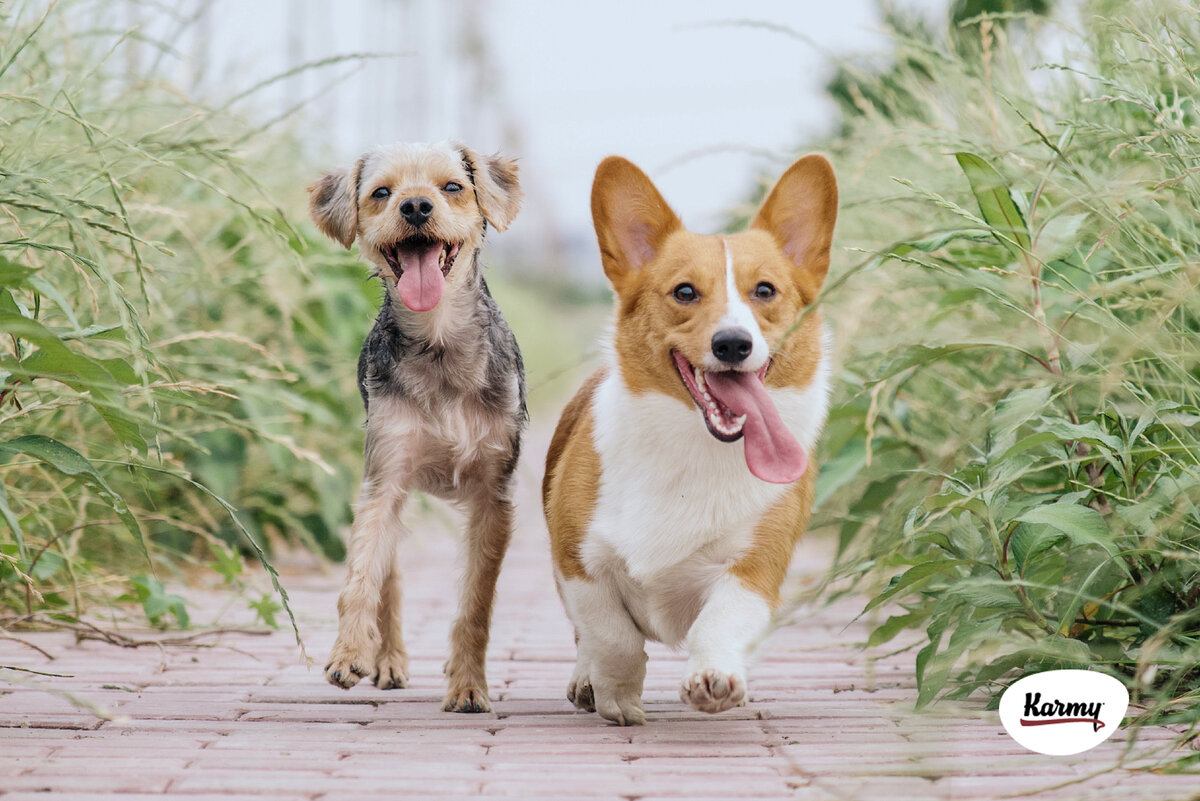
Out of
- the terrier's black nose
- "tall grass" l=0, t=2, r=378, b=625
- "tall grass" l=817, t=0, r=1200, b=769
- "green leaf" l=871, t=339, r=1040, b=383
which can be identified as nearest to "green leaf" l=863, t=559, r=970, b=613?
"tall grass" l=817, t=0, r=1200, b=769

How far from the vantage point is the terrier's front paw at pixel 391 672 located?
3.86 m

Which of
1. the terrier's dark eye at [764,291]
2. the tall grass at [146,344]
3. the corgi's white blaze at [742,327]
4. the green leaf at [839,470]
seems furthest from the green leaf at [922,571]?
the tall grass at [146,344]

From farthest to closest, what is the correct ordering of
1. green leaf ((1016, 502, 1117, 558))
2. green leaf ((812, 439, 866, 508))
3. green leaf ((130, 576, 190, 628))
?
green leaf ((812, 439, 866, 508)) < green leaf ((130, 576, 190, 628)) < green leaf ((1016, 502, 1117, 558))

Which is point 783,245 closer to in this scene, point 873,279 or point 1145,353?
point 1145,353

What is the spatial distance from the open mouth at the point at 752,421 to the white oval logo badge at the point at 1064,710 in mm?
695

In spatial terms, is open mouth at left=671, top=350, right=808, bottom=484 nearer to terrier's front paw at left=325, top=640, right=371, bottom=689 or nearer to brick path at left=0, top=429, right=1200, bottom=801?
brick path at left=0, top=429, right=1200, bottom=801

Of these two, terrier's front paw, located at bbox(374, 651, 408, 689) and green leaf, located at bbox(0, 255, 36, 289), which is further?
terrier's front paw, located at bbox(374, 651, 408, 689)

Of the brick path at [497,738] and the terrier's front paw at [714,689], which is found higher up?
the terrier's front paw at [714,689]

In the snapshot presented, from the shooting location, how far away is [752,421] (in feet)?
10.0

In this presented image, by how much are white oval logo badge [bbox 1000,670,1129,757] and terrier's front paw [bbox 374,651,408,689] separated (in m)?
1.79

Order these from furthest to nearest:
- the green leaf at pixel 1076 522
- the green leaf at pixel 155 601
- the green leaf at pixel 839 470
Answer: the green leaf at pixel 839 470 < the green leaf at pixel 155 601 < the green leaf at pixel 1076 522

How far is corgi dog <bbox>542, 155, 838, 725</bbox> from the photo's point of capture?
3.07m

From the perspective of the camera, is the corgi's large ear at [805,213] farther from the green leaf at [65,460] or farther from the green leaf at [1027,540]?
the green leaf at [65,460]

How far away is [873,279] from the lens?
5598 millimetres
